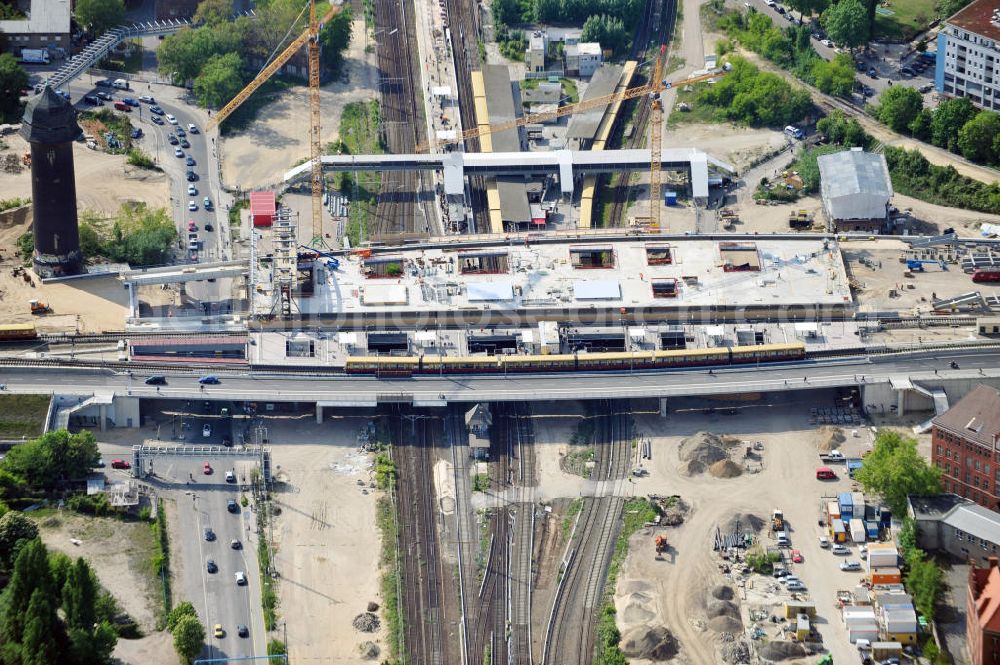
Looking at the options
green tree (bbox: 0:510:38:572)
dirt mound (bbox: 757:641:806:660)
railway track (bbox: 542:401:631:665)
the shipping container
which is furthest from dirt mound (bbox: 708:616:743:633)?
green tree (bbox: 0:510:38:572)

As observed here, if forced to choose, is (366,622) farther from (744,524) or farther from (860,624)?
(860,624)

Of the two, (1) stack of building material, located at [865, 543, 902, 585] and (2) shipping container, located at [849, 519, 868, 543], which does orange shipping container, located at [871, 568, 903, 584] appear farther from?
(2) shipping container, located at [849, 519, 868, 543]

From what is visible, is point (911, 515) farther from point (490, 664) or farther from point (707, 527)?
point (490, 664)

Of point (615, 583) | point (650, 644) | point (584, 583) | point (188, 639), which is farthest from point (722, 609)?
point (188, 639)

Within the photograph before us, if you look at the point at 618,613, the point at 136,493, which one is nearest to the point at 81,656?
the point at 136,493

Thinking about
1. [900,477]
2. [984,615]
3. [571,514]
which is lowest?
[984,615]

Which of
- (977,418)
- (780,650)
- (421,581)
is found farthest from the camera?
(977,418)

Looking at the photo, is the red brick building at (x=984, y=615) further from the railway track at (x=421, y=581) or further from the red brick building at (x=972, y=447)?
the railway track at (x=421, y=581)
